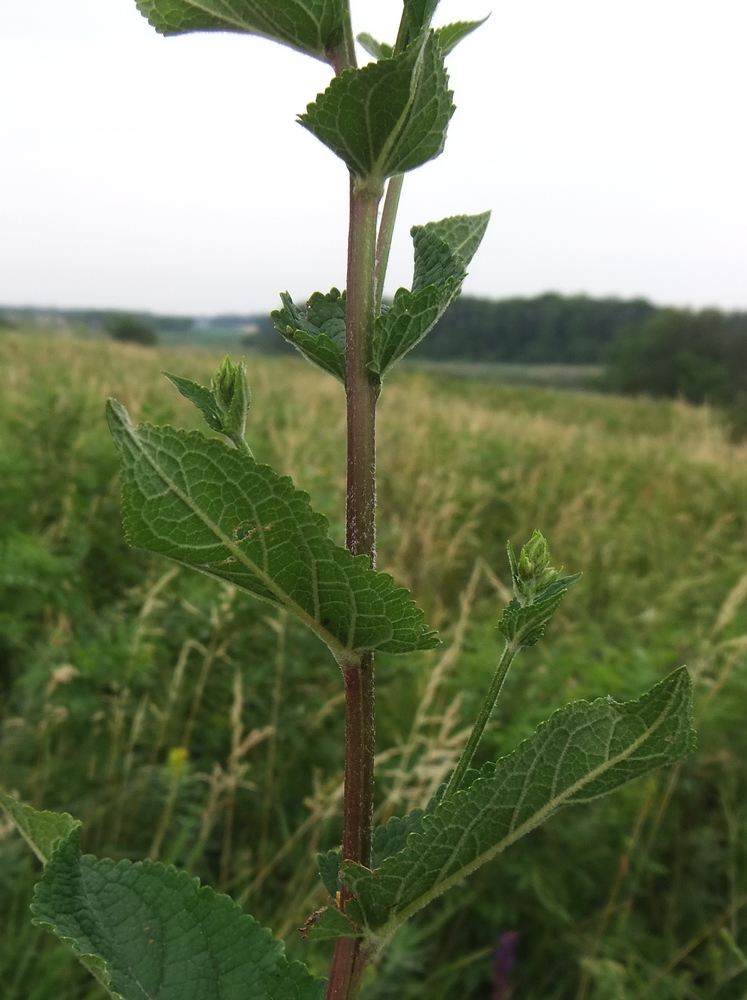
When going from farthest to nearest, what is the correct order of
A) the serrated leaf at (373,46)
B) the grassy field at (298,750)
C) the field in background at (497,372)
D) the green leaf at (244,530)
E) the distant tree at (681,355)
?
the distant tree at (681,355) → the field in background at (497,372) → the grassy field at (298,750) → the serrated leaf at (373,46) → the green leaf at (244,530)

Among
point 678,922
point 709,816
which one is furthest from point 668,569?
point 678,922

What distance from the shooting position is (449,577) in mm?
4723

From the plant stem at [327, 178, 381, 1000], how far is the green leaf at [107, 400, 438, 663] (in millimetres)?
57

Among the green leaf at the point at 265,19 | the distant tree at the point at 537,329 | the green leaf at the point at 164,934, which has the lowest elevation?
the green leaf at the point at 164,934

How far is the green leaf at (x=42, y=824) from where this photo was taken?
709 mm

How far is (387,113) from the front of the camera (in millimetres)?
663

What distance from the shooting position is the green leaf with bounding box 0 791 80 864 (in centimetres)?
71

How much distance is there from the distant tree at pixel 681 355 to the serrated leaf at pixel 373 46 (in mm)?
30988

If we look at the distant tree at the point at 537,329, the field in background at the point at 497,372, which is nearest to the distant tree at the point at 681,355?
the distant tree at the point at 537,329

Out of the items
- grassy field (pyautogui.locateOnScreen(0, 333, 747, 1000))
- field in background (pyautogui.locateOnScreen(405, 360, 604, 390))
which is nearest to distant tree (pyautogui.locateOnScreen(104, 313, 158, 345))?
field in background (pyautogui.locateOnScreen(405, 360, 604, 390))

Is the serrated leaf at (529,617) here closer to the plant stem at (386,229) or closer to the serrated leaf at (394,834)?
the serrated leaf at (394,834)

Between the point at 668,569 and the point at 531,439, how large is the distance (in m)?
3.74

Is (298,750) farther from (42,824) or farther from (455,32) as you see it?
(455,32)

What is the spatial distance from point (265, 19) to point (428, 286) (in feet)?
1.00
